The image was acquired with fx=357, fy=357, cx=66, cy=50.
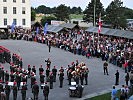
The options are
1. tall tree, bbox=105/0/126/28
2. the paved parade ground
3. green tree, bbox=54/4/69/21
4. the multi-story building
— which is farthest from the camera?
green tree, bbox=54/4/69/21

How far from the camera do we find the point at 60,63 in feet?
130

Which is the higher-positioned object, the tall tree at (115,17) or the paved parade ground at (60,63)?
the tall tree at (115,17)

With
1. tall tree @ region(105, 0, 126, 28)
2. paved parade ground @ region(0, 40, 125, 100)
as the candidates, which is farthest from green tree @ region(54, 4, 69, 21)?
paved parade ground @ region(0, 40, 125, 100)

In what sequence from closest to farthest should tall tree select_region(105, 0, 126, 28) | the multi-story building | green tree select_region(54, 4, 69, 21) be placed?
1. the multi-story building
2. tall tree select_region(105, 0, 126, 28)
3. green tree select_region(54, 4, 69, 21)

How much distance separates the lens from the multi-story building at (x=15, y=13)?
78.4m

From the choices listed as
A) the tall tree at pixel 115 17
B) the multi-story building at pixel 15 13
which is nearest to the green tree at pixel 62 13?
the tall tree at pixel 115 17

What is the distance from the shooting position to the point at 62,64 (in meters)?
39.0

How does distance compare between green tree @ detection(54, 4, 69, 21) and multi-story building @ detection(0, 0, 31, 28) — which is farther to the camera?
green tree @ detection(54, 4, 69, 21)

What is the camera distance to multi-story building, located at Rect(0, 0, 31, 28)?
A: 78.4 m

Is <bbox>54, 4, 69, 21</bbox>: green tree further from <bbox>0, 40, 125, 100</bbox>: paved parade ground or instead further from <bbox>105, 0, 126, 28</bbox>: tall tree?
<bbox>0, 40, 125, 100</bbox>: paved parade ground

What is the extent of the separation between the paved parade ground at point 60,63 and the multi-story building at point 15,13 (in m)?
22.1

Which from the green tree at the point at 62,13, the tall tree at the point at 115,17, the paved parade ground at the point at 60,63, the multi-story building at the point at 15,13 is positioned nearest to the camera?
the paved parade ground at the point at 60,63

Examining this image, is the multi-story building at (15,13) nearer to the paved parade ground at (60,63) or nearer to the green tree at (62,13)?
the paved parade ground at (60,63)

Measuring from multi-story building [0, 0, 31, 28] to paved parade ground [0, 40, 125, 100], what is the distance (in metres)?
22.1
